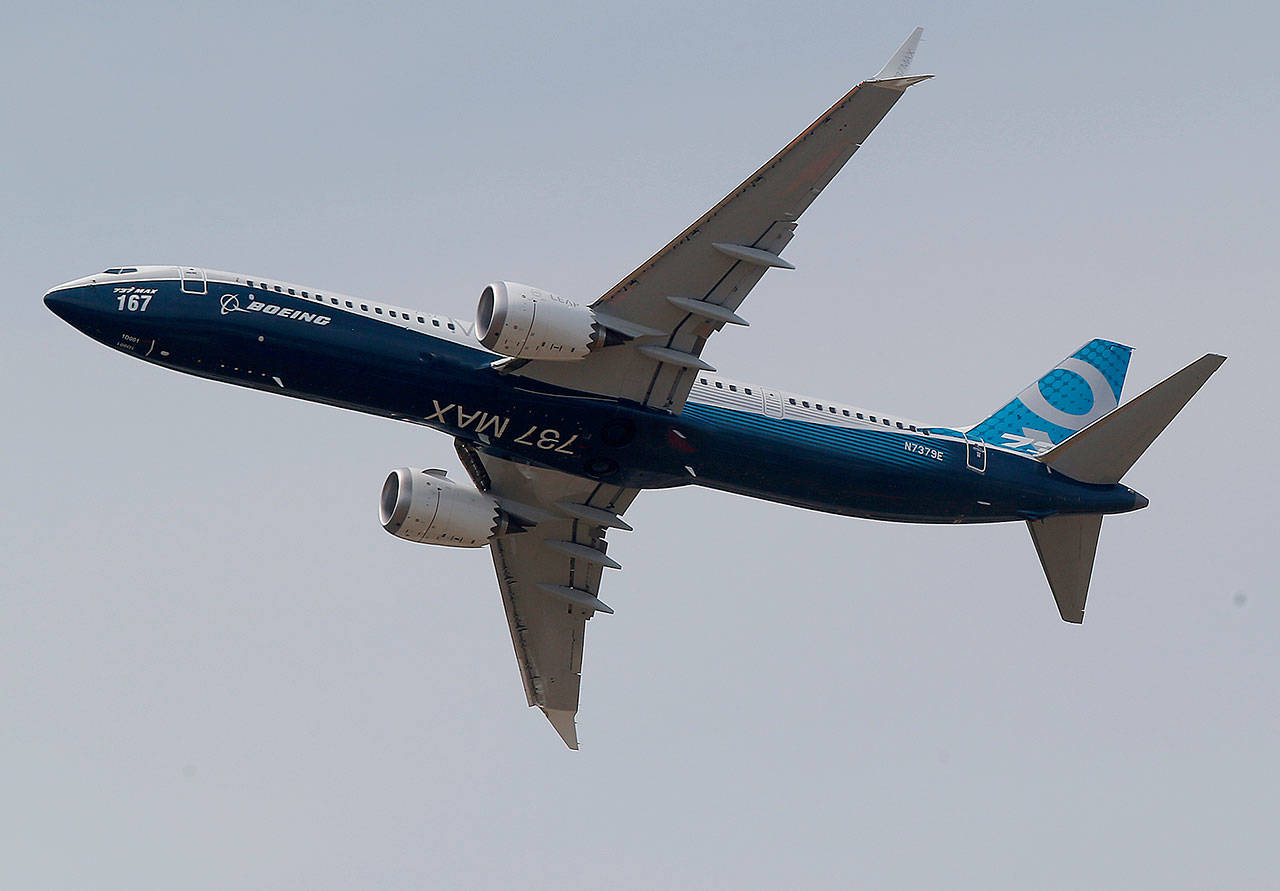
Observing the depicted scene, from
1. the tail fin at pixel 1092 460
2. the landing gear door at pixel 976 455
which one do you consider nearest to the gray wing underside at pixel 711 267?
the landing gear door at pixel 976 455

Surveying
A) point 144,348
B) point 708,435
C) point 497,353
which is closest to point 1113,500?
point 708,435

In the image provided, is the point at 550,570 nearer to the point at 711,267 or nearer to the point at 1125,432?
Result: the point at 711,267

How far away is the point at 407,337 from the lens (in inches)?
1884

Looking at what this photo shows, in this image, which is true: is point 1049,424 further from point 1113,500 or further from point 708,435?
point 708,435

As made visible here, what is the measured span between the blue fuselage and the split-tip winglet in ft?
36.8

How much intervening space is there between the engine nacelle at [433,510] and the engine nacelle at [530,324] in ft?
24.0

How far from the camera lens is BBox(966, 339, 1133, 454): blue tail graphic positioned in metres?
56.4

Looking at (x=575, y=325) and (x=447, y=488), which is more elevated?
(x=575, y=325)

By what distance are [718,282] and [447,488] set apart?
37.9ft

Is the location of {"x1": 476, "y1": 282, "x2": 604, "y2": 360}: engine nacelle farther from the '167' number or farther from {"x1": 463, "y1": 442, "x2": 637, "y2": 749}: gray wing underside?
the '167' number

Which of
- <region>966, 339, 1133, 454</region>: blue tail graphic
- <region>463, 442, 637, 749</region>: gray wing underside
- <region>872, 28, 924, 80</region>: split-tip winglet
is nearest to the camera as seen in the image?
<region>872, 28, 924, 80</region>: split-tip winglet

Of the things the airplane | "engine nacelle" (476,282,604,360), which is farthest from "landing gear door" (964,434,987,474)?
"engine nacelle" (476,282,604,360)

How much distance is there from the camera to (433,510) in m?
53.1

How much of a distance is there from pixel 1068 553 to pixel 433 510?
20662 mm
